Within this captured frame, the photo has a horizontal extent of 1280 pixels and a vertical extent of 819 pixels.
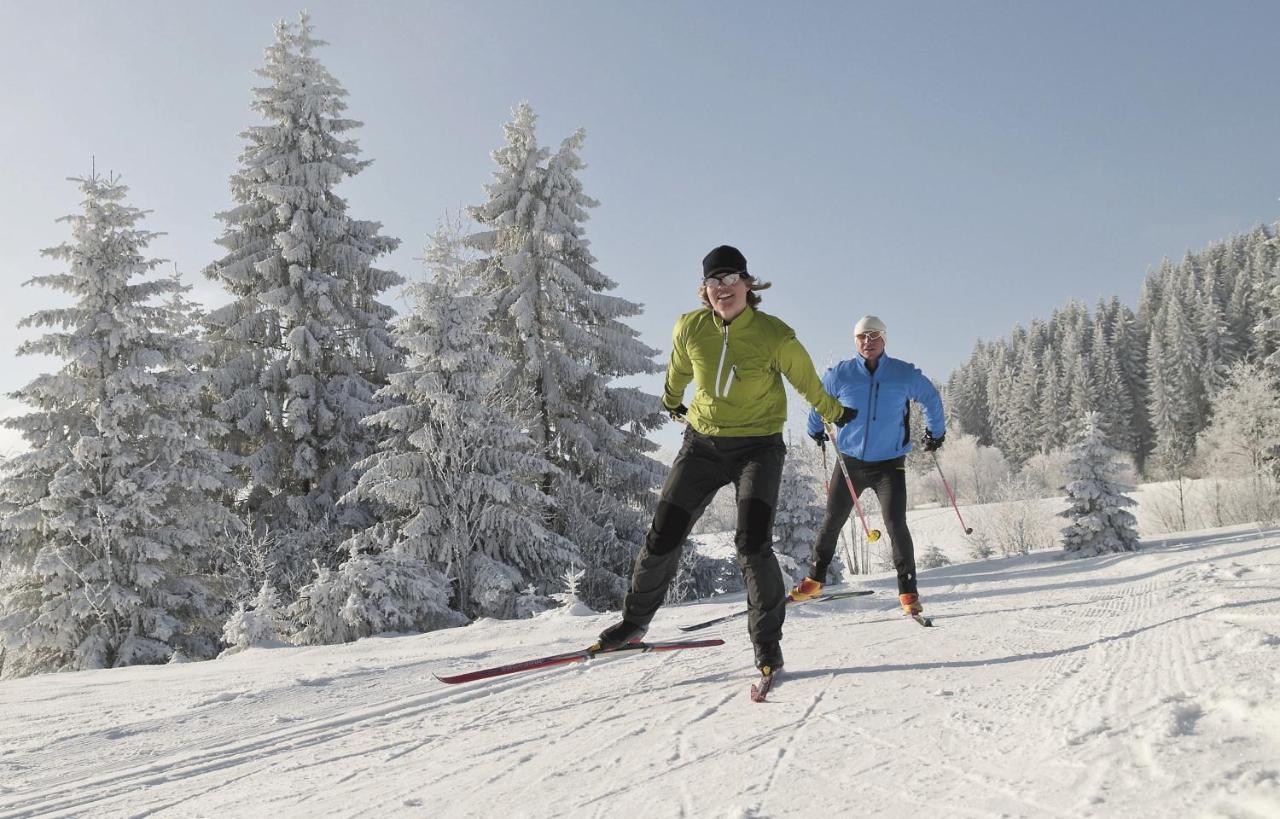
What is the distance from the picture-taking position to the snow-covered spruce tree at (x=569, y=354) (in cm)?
1577

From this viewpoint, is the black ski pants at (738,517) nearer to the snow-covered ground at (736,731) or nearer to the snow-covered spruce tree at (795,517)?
the snow-covered ground at (736,731)

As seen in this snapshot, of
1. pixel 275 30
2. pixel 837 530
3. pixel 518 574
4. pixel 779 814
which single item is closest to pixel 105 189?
pixel 275 30

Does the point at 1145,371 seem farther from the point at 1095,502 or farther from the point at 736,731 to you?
the point at 736,731

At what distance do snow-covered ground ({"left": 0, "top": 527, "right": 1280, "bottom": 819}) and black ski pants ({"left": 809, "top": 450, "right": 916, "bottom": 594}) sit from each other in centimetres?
55

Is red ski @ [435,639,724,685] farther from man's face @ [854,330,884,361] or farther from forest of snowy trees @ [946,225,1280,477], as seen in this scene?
forest of snowy trees @ [946,225,1280,477]

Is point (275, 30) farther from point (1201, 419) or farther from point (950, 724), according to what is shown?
point (1201, 419)

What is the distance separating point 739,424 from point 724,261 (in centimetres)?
87

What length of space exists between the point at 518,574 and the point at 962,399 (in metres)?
89.6

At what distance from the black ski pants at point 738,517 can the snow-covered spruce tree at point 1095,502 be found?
2270 centimetres

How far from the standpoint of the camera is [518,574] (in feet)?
42.0

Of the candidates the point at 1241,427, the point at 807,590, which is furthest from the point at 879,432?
the point at 1241,427

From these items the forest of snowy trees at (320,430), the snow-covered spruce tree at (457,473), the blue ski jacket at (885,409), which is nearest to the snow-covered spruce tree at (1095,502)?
the forest of snowy trees at (320,430)

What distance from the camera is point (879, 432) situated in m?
5.36

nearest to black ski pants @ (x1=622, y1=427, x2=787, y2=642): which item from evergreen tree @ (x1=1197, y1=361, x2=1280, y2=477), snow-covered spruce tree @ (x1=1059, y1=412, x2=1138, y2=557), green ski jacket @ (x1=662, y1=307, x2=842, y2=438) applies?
green ski jacket @ (x1=662, y1=307, x2=842, y2=438)
